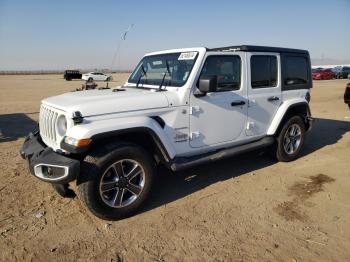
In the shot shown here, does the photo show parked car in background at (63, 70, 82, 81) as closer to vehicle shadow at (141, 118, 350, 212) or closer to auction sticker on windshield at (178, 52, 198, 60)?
vehicle shadow at (141, 118, 350, 212)

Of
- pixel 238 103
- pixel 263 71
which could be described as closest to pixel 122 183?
pixel 238 103

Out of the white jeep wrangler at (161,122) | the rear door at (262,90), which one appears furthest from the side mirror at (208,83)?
the rear door at (262,90)

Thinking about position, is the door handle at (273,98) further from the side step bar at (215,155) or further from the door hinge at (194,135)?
the door hinge at (194,135)

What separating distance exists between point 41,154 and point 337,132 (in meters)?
7.52

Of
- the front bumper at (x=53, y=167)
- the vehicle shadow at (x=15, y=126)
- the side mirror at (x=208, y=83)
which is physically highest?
the side mirror at (x=208, y=83)

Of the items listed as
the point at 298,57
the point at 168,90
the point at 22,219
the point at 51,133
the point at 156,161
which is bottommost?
the point at 22,219

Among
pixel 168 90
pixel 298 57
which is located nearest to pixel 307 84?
pixel 298 57

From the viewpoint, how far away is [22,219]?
12.7ft

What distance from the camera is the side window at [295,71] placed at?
19.0 ft

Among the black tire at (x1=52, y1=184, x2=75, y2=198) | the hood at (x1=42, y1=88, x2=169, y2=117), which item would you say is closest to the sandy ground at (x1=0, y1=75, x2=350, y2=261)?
the black tire at (x1=52, y1=184, x2=75, y2=198)

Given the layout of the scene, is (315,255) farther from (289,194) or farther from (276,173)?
(276,173)

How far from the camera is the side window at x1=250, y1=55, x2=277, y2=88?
5125 millimetres

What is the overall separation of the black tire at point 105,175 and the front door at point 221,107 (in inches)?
34.1

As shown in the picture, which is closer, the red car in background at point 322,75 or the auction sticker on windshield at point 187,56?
the auction sticker on windshield at point 187,56
